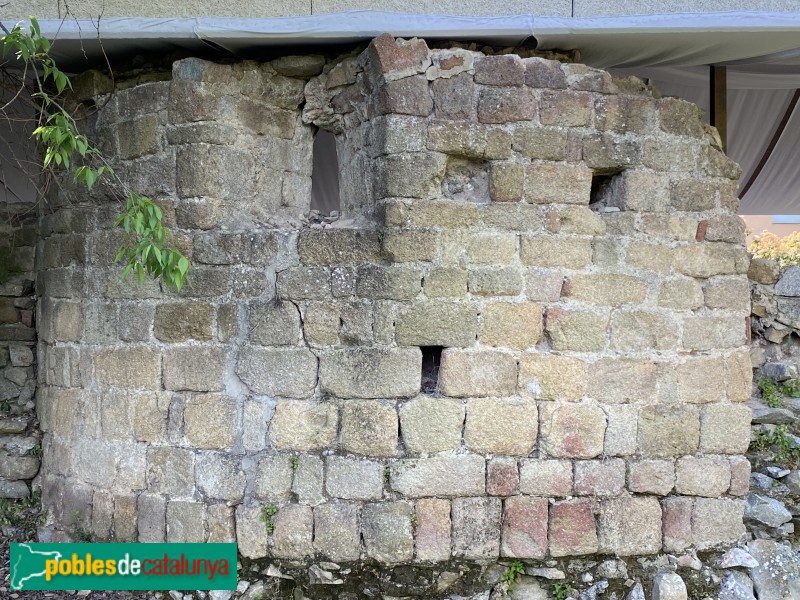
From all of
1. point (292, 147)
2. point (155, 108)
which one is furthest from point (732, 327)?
point (155, 108)

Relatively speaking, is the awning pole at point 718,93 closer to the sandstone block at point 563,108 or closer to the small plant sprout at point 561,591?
the sandstone block at point 563,108

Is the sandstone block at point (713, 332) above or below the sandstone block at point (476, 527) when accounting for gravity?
above

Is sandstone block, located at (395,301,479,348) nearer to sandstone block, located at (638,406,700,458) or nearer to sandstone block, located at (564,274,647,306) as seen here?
sandstone block, located at (564,274,647,306)

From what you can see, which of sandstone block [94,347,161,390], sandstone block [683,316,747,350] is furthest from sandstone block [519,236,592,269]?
sandstone block [94,347,161,390]

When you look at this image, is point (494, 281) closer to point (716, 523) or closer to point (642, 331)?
point (642, 331)

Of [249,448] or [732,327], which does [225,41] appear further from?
[732,327]

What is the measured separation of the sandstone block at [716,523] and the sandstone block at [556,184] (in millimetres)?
1700

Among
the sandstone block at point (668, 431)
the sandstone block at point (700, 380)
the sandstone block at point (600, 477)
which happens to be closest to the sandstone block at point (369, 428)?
the sandstone block at point (600, 477)

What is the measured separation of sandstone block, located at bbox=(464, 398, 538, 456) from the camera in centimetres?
359

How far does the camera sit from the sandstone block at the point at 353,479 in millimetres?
3576

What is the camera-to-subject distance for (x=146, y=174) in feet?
12.6

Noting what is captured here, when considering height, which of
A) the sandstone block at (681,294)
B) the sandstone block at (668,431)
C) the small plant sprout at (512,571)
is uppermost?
the sandstone block at (681,294)

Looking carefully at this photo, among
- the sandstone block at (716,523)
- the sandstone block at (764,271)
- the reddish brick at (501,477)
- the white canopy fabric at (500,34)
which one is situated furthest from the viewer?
the sandstone block at (764,271)

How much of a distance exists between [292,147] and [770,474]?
10.7ft
